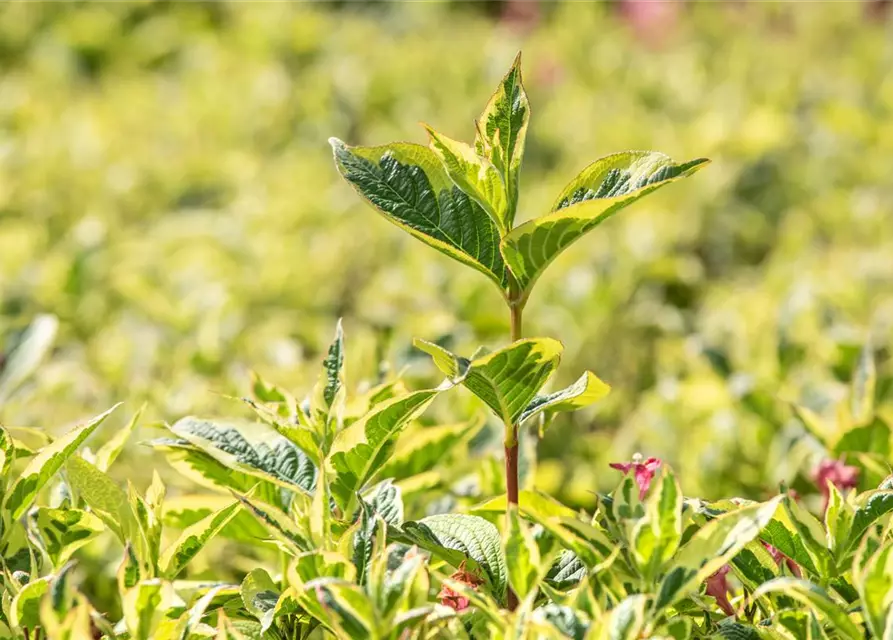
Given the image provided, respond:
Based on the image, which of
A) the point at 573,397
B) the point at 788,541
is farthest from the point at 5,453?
the point at 788,541

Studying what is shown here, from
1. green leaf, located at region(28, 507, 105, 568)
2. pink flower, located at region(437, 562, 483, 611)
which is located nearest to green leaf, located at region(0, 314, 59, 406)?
green leaf, located at region(28, 507, 105, 568)

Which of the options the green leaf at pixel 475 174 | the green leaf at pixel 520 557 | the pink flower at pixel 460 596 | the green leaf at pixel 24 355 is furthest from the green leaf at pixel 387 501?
the green leaf at pixel 24 355

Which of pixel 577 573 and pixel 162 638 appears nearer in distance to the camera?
pixel 162 638

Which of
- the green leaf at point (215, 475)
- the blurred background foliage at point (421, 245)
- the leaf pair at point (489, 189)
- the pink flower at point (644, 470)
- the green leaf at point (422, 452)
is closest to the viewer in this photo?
the leaf pair at point (489, 189)

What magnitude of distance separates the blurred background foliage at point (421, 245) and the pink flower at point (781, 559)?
394 mm

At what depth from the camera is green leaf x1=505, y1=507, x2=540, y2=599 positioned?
3.51 ft

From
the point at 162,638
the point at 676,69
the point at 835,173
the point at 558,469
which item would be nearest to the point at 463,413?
the point at 558,469

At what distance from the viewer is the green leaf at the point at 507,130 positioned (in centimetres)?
116

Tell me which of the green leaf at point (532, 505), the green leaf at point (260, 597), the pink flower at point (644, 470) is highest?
the pink flower at point (644, 470)

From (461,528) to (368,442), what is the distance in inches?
5.5

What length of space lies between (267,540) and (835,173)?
344 cm

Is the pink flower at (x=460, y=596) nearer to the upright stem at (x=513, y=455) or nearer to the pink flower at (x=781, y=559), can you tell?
the upright stem at (x=513, y=455)

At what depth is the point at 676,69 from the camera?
5.27m

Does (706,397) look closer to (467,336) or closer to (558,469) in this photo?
(558,469)
